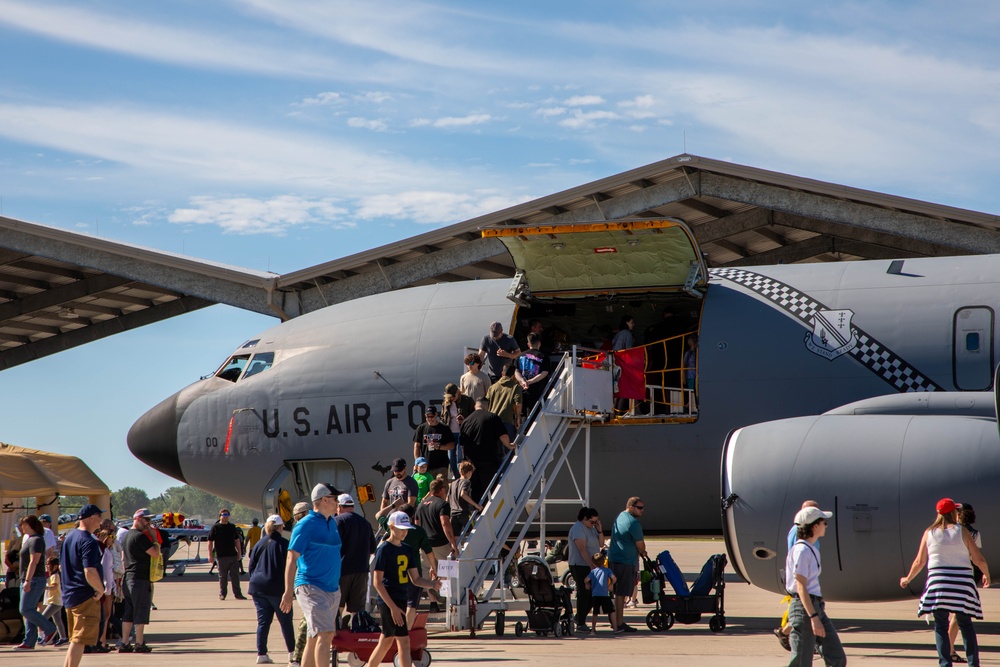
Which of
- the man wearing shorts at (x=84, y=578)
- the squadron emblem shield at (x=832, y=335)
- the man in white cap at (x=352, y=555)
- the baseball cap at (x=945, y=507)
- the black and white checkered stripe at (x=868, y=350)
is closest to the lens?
the baseball cap at (x=945, y=507)

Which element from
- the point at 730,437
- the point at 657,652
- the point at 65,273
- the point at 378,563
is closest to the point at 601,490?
the point at 730,437

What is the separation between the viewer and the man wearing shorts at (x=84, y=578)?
460 inches

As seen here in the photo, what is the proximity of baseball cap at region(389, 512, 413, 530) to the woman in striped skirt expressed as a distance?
492 cm

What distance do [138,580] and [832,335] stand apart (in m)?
9.72

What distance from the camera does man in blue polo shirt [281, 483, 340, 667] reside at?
10.4m

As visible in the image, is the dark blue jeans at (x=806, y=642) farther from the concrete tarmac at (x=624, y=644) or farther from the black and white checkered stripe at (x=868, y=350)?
the black and white checkered stripe at (x=868, y=350)

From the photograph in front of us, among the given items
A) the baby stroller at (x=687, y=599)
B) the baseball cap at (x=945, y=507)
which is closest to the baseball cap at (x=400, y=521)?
the baseball cap at (x=945, y=507)

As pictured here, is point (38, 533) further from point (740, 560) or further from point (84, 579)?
point (740, 560)

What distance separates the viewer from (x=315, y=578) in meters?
10.5

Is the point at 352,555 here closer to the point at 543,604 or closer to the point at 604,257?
the point at 543,604

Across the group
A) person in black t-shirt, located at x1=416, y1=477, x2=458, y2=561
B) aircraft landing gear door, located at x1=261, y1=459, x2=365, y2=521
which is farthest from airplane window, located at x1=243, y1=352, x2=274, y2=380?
person in black t-shirt, located at x1=416, y1=477, x2=458, y2=561

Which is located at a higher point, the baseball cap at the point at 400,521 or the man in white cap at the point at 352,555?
the baseball cap at the point at 400,521

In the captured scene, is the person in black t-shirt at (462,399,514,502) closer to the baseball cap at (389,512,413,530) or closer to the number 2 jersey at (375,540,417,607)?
the baseball cap at (389,512,413,530)

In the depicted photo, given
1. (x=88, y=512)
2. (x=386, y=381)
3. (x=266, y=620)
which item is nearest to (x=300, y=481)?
(x=386, y=381)
